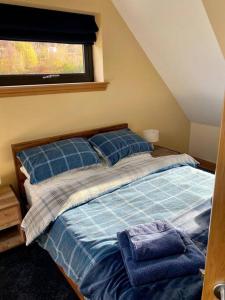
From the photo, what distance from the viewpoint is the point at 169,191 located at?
1824mm

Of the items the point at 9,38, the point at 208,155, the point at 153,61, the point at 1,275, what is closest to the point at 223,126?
the point at 1,275

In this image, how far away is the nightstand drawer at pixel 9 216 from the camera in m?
1.83

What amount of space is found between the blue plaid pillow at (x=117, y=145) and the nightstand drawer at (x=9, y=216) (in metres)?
0.91

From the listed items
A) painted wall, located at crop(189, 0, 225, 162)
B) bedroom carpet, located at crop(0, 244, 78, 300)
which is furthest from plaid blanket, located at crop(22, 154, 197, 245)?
painted wall, located at crop(189, 0, 225, 162)

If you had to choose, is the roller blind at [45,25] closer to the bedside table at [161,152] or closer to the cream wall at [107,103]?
the cream wall at [107,103]

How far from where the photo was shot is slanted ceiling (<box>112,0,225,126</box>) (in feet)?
6.70

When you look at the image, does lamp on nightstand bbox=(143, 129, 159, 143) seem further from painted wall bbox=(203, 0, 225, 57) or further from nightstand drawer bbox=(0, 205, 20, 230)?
nightstand drawer bbox=(0, 205, 20, 230)

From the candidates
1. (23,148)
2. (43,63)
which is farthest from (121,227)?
(43,63)

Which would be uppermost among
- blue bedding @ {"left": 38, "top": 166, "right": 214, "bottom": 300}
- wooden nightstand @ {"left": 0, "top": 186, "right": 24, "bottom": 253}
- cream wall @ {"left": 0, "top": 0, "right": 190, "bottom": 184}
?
cream wall @ {"left": 0, "top": 0, "right": 190, "bottom": 184}

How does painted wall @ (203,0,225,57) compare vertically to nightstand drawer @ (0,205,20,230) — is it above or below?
above

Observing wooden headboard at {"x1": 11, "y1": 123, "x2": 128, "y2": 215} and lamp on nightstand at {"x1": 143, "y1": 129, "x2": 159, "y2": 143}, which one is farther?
lamp on nightstand at {"x1": 143, "y1": 129, "x2": 159, "y2": 143}

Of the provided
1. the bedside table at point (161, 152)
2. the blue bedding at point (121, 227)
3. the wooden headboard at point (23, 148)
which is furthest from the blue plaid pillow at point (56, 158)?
the bedside table at point (161, 152)

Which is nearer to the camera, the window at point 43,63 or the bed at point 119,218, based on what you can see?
the bed at point 119,218

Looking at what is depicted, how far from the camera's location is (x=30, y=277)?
5.70 feet
